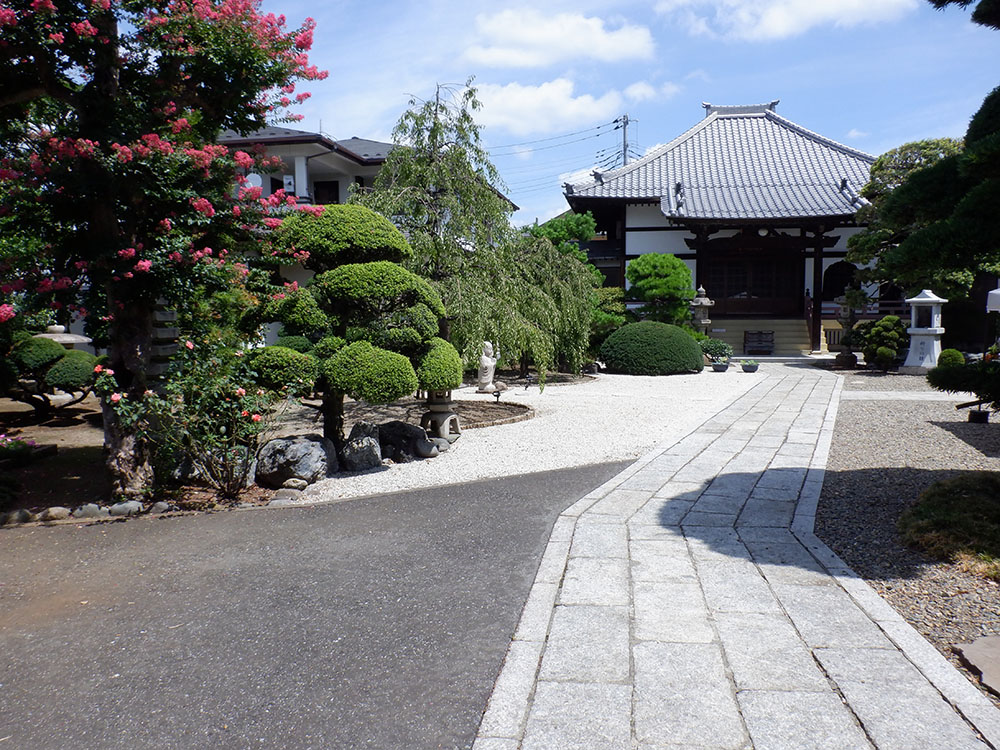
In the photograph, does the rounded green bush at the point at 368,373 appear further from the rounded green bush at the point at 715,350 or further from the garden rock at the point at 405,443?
the rounded green bush at the point at 715,350

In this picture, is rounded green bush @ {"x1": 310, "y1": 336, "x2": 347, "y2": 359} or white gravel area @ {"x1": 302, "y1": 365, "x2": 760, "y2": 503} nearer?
white gravel area @ {"x1": 302, "y1": 365, "x2": 760, "y2": 503}

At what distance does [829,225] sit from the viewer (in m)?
23.3

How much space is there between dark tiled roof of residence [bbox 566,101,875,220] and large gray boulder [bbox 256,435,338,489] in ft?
62.0

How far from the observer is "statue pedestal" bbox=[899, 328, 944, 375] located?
17.2m

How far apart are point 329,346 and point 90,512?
104 inches

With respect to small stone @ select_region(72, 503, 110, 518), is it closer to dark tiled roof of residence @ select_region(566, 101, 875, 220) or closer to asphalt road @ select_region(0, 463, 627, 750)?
asphalt road @ select_region(0, 463, 627, 750)

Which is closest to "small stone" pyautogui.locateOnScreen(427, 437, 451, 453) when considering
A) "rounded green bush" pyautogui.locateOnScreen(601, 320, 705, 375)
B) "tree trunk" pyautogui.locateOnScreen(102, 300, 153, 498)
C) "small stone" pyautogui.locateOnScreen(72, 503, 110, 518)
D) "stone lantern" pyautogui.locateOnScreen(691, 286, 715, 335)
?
"tree trunk" pyautogui.locateOnScreen(102, 300, 153, 498)

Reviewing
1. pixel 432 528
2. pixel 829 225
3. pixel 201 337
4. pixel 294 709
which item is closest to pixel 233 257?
pixel 201 337

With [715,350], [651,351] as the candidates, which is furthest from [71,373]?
[715,350]

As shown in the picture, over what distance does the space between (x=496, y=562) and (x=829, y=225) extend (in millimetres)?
23184

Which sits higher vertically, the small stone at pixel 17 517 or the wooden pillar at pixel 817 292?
the wooden pillar at pixel 817 292

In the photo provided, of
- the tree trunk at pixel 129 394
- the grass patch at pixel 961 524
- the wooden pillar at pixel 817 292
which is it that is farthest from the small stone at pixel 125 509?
the wooden pillar at pixel 817 292

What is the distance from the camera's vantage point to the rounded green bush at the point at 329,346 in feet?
23.3

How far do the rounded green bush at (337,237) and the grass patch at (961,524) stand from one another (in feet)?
18.3
